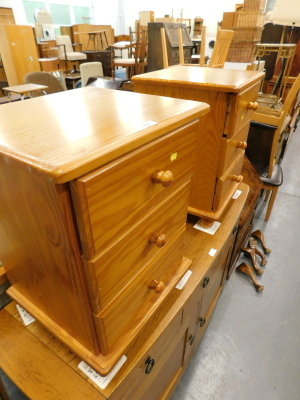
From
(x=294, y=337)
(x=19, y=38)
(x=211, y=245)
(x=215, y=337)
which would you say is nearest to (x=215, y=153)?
(x=211, y=245)

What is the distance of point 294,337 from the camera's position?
1396 mm

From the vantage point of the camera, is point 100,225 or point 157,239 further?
point 157,239

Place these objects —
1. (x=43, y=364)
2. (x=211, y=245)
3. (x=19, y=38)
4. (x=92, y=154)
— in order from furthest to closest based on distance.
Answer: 1. (x=19, y=38)
2. (x=211, y=245)
3. (x=43, y=364)
4. (x=92, y=154)

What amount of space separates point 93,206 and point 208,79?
2.12ft

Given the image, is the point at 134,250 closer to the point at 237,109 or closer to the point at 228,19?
the point at 237,109

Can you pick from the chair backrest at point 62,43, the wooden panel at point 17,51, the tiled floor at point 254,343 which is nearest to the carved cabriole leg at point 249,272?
the tiled floor at point 254,343

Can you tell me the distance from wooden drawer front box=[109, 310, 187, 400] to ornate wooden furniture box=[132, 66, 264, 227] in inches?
16.2

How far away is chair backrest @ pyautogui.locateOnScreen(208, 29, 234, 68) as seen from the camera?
4.49 feet

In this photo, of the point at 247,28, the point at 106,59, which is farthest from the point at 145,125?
the point at 106,59

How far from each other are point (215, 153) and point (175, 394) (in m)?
1.06

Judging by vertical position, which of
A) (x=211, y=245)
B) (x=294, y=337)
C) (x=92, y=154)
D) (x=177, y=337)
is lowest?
(x=294, y=337)

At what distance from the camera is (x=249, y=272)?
1.68 meters

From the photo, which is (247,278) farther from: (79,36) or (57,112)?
(79,36)

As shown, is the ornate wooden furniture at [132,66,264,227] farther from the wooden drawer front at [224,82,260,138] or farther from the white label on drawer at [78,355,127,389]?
the white label on drawer at [78,355,127,389]
